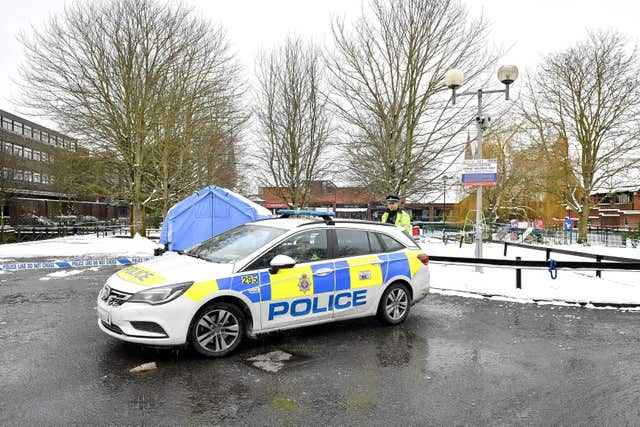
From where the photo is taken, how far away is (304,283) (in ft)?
17.1

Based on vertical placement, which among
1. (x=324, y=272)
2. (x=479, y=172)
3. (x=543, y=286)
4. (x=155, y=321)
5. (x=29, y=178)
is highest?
(x=29, y=178)

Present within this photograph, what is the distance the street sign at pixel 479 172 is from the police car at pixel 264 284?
508 centimetres

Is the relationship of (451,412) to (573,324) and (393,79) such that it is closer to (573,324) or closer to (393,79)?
(573,324)

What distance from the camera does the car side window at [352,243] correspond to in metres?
5.77

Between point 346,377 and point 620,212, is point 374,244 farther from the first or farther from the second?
point 620,212

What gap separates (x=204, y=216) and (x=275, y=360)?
428 inches

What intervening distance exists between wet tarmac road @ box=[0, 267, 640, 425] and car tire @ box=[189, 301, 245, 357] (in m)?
0.15

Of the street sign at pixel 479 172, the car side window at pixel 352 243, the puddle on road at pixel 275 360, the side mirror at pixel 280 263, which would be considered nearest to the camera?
the puddle on road at pixel 275 360

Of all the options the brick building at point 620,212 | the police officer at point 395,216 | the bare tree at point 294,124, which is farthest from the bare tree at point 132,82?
the brick building at point 620,212

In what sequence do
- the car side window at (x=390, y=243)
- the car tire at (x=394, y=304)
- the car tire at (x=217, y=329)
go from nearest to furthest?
the car tire at (x=217, y=329) < the car tire at (x=394, y=304) < the car side window at (x=390, y=243)

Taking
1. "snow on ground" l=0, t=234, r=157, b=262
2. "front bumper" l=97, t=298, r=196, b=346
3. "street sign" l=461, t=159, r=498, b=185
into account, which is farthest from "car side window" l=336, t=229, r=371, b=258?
"snow on ground" l=0, t=234, r=157, b=262

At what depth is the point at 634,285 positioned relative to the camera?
960 centimetres

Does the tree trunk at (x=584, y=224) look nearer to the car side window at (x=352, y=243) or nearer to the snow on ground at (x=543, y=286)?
the snow on ground at (x=543, y=286)

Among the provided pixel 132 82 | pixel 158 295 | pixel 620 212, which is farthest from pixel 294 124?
pixel 620 212
